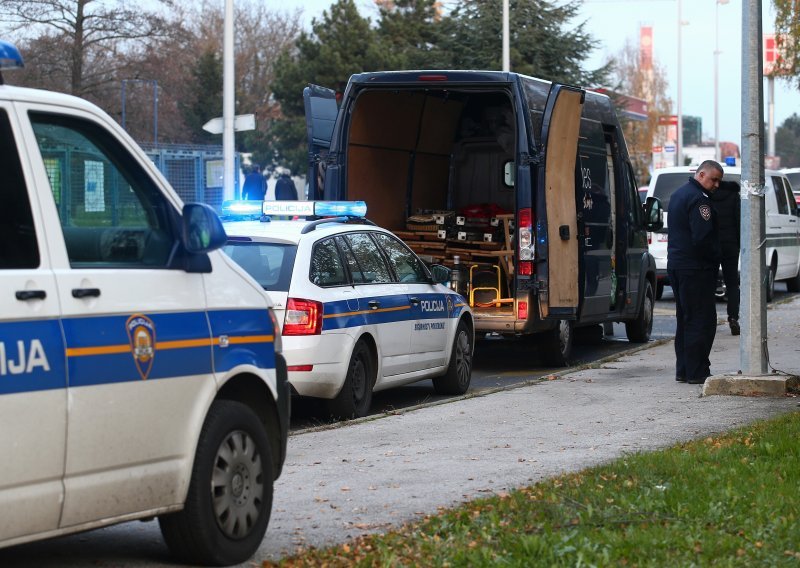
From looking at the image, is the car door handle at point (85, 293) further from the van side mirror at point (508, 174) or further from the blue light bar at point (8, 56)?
the van side mirror at point (508, 174)

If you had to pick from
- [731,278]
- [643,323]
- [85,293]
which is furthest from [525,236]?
[85,293]

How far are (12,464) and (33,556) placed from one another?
4.65 feet

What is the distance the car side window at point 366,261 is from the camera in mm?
11781

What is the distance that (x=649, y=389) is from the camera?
12992 millimetres

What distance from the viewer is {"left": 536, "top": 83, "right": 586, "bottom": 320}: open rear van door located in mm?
14328

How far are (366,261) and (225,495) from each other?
6076mm

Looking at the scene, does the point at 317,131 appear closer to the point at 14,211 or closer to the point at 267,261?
the point at 267,261

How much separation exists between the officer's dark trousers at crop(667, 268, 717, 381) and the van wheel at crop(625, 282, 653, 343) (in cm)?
516

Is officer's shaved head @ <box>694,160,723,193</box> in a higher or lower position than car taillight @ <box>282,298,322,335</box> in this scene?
higher

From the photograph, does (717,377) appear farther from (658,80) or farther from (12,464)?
(658,80)

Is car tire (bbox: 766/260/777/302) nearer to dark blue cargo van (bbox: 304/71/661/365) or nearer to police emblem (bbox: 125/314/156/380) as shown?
dark blue cargo van (bbox: 304/71/661/365)

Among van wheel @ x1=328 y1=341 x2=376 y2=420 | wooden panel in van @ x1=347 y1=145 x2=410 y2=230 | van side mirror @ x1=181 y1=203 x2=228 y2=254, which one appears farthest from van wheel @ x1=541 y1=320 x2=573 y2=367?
van side mirror @ x1=181 y1=203 x2=228 y2=254

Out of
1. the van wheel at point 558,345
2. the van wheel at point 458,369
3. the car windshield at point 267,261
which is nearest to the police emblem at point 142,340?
the car windshield at point 267,261

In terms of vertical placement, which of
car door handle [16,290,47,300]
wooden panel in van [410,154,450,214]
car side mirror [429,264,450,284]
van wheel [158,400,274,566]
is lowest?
van wheel [158,400,274,566]
